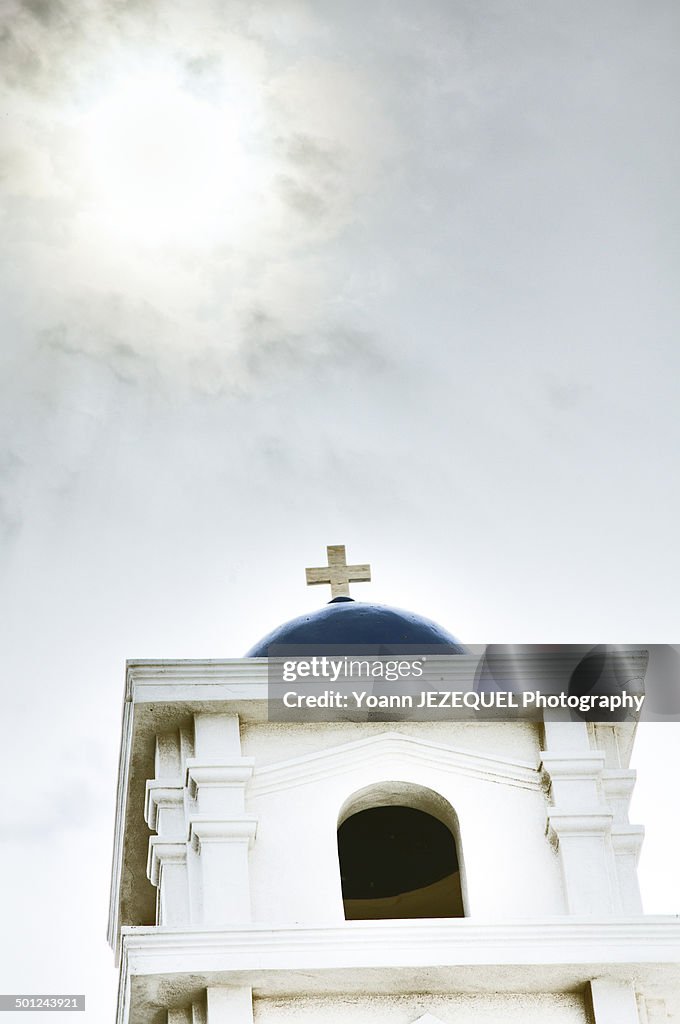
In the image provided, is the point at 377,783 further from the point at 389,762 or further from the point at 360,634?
the point at 360,634

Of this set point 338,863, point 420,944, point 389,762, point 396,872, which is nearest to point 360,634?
point 389,762

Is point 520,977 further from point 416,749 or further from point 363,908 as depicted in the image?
point 363,908

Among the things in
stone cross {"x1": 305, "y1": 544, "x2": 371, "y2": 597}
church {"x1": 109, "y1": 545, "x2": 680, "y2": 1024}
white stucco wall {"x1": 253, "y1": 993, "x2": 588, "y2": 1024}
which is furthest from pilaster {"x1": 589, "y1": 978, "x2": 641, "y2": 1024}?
stone cross {"x1": 305, "y1": 544, "x2": 371, "y2": 597}

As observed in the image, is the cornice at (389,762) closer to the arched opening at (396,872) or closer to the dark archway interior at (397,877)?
the arched opening at (396,872)

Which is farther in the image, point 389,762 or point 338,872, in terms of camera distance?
point 389,762

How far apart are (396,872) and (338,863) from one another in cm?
290

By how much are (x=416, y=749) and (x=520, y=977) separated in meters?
2.36

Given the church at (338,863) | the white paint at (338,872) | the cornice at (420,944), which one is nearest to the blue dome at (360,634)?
the church at (338,863)

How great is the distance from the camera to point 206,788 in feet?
50.1

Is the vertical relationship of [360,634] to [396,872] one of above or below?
above

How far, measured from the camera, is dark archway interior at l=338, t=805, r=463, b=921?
60.1ft

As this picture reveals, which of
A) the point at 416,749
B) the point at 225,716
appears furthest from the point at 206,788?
the point at 416,749

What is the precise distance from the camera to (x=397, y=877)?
1845 centimetres

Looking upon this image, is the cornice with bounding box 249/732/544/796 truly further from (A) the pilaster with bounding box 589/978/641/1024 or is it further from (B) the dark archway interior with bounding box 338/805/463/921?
(B) the dark archway interior with bounding box 338/805/463/921
